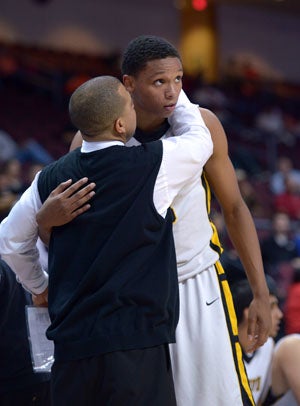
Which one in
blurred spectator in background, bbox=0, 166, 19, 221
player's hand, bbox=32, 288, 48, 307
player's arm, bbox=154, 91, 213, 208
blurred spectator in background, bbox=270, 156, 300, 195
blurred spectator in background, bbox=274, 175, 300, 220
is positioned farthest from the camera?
blurred spectator in background, bbox=270, 156, 300, 195

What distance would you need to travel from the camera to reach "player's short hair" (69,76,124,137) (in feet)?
8.04

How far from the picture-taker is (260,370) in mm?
3838

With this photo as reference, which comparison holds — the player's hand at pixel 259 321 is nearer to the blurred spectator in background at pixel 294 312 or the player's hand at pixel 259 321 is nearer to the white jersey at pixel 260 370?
the white jersey at pixel 260 370

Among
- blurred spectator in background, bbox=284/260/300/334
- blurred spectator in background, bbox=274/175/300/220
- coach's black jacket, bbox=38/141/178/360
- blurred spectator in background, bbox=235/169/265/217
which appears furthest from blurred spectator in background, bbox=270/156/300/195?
coach's black jacket, bbox=38/141/178/360

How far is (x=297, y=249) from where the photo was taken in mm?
9672

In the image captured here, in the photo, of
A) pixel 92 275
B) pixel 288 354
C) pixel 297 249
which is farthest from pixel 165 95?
pixel 297 249

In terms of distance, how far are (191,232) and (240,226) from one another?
192mm

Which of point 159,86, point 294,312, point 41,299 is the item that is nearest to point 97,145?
point 159,86

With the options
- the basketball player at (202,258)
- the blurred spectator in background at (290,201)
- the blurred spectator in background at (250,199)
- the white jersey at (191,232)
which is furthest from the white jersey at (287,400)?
the blurred spectator in background at (290,201)

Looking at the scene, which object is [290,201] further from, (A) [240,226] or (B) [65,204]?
(B) [65,204]

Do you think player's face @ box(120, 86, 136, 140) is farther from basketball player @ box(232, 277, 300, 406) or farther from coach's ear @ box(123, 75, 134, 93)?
basketball player @ box(232, 277, 300, 406)

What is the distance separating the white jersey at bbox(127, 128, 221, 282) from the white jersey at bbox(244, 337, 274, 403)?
1.22 metres

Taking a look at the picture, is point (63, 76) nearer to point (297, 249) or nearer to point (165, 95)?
point (297, 249)

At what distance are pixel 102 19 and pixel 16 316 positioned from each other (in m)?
16.5
